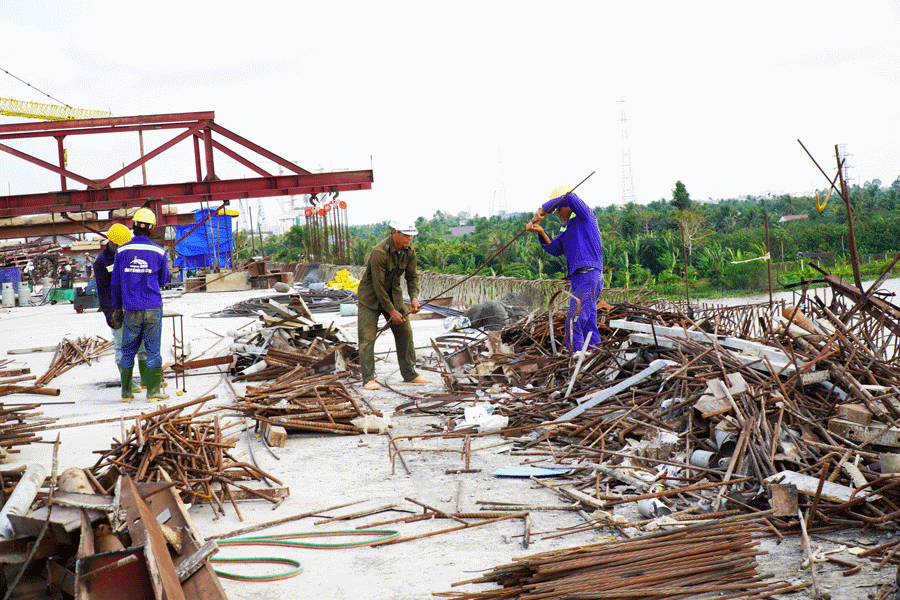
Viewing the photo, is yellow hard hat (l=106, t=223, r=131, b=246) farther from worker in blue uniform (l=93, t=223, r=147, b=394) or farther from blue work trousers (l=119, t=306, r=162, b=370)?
blue work trousers (l=119, t=306, r=162, b=370)

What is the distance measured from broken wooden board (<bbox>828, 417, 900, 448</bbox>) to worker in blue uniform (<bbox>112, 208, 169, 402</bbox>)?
6727mm

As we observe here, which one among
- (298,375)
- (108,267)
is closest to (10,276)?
(108,267)

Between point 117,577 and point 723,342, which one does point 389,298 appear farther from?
point 117,577

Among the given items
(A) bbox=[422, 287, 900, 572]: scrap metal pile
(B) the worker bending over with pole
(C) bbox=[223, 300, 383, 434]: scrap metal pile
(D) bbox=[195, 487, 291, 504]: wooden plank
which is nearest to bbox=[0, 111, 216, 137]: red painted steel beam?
(C) bbox=[223, 300, 383, 434]: scrap metal pile

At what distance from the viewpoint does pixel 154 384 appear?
8.15m

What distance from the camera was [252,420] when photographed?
23.4ft

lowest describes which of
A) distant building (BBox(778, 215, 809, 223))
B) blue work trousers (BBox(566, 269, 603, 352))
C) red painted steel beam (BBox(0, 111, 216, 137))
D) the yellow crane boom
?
blue work trousers (BBox(566, 269, 603, 352))

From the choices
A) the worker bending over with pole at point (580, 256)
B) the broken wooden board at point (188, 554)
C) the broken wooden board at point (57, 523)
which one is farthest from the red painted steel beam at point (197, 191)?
the broken wooden board at point (57, 523)

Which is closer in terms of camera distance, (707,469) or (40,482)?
(40,482)

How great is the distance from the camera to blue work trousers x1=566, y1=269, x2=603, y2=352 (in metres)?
7.45

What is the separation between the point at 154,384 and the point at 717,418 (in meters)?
6.12

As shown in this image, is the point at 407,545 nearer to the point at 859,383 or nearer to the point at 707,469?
the point at 707,469

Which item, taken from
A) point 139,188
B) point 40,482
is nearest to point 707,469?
point 40,482

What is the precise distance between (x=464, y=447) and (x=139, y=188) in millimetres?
15560
